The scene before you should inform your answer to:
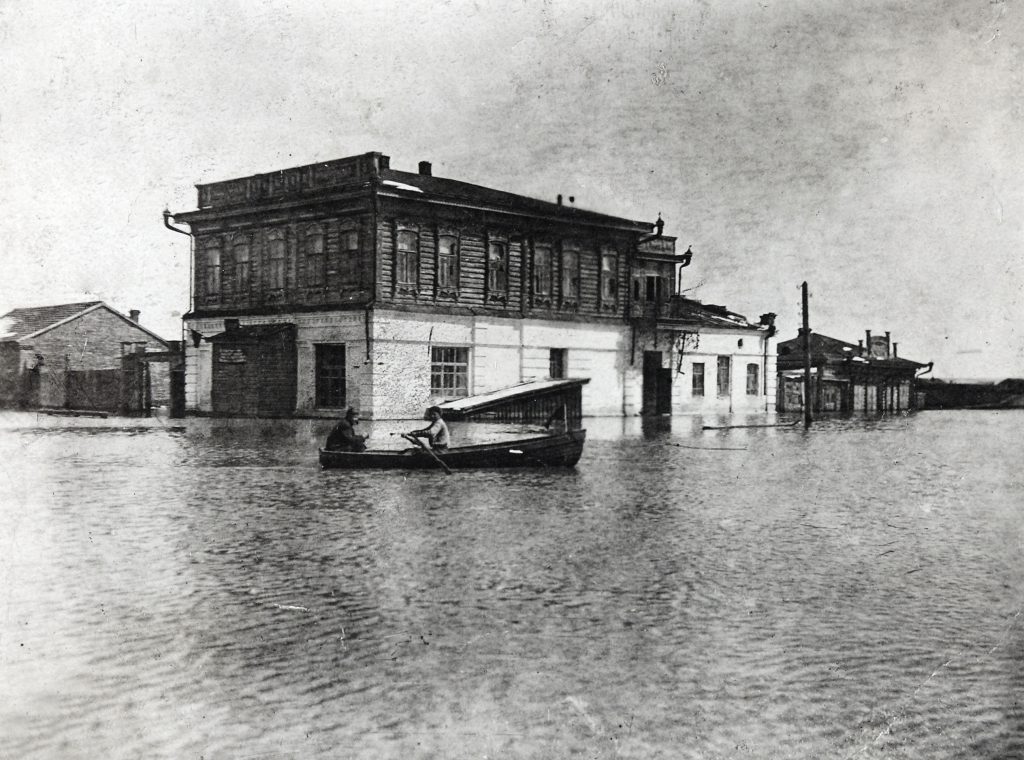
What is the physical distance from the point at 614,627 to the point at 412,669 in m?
1.47

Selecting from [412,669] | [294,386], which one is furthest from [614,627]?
[294,386]

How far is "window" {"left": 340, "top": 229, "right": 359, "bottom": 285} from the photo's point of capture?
717 inches

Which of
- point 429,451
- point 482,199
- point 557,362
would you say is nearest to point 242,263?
point 482,199

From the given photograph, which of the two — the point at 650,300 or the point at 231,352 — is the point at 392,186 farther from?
the point at 650,300

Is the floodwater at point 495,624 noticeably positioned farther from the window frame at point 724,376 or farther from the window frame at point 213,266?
the window frame at point 724,376

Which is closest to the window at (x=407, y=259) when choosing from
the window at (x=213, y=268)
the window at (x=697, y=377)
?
the window at (x=213, y=268)

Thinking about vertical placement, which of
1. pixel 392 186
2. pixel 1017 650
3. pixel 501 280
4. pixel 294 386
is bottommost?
pixel 1017 650

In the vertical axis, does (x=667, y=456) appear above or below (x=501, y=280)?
below

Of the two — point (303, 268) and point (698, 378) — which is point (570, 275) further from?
point (698, 378)

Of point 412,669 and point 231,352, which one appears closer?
point 412,669

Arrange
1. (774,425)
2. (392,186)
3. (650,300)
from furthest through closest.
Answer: (650,300) → (774,425) → (392,186)

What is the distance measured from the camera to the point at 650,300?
113 feet

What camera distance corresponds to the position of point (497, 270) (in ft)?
58.5

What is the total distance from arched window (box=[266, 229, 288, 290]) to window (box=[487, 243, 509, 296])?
13.9 ft
